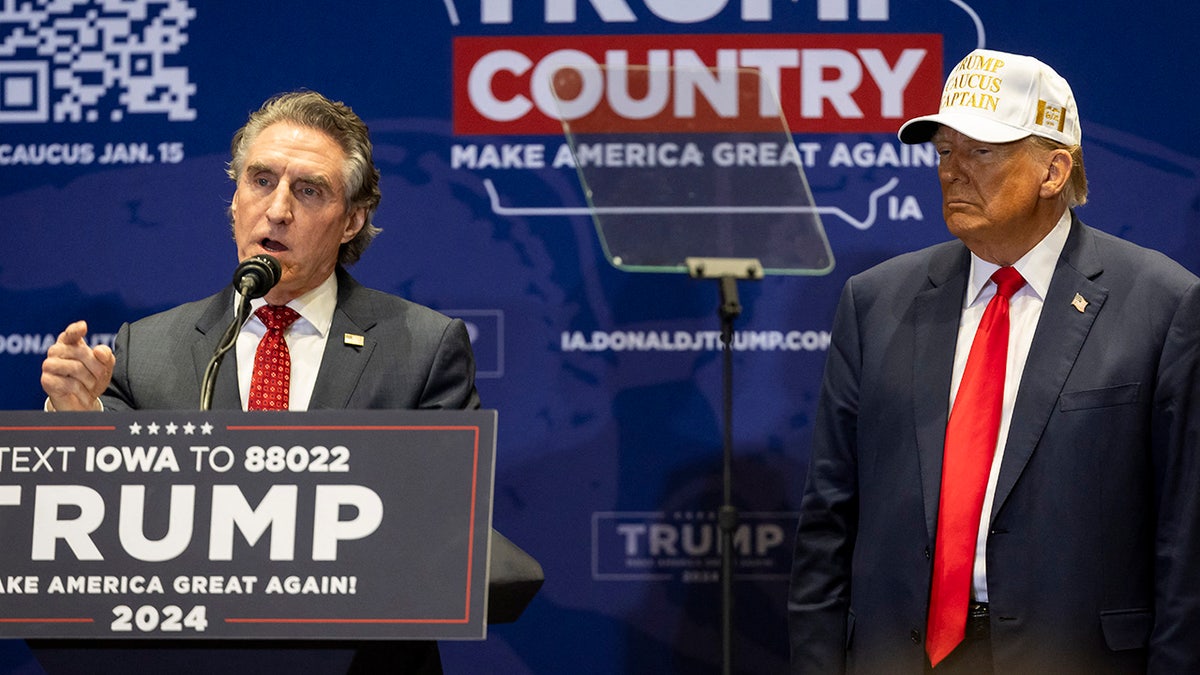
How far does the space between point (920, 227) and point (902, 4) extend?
60 centimetres

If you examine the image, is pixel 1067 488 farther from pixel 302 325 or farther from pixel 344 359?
pixel 302 325

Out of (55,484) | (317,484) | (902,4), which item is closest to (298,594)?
(317,484)

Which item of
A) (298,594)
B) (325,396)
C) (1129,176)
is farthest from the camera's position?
(1129,176)

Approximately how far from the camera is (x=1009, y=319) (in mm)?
2424

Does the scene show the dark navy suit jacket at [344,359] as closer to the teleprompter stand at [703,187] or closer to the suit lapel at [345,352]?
the suit lapel at [345,352]

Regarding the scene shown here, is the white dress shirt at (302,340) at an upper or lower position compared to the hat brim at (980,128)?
lower

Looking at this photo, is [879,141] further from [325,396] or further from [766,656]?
[325,396]

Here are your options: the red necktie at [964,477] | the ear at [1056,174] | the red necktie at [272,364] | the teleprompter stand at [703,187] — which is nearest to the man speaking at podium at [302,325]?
the red necktie at [272,364]

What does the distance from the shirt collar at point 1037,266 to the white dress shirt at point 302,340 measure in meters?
1.27

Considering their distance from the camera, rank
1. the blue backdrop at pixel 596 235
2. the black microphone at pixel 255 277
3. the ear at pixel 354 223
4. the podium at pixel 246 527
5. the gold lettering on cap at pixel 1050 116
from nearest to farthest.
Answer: the podium at pixel 246 527 → the black microphone at pixel 255 277 → the gold lettering on cap at pixel 1050 116 → the ear at pixel 354 223 → the blue backdrop at pixel 596 235

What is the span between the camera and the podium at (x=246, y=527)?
58.6 inches

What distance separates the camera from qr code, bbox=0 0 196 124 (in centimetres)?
341

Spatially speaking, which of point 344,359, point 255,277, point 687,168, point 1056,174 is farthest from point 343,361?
point 1056,174

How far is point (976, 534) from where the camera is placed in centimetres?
229
